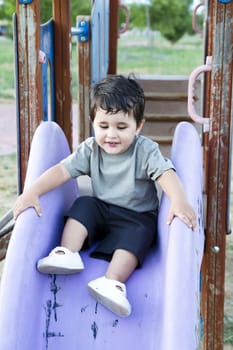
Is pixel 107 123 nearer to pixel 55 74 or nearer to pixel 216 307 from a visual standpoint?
pixel 216 307

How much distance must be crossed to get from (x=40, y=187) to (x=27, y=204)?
0.09 meters

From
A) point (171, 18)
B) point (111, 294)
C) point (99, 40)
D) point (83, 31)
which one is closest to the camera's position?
point (111, 294)

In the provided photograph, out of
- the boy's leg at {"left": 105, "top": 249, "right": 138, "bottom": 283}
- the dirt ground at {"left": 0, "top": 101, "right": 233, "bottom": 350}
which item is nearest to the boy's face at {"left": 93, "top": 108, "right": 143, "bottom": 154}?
the boy's leg at {"left": 105, "top": 249, "right": 138, "bottom": 283}

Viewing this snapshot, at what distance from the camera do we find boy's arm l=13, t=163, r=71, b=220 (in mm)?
2193

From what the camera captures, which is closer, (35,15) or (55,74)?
(35,15)

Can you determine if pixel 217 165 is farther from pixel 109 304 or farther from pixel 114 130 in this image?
pixel 109 304

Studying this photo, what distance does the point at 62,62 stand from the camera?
3.47 m

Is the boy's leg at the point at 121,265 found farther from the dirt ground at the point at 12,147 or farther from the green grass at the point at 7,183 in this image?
the green grass at the point at 7,183

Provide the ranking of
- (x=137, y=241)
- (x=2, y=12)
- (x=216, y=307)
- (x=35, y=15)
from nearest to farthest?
1. (x=137, y=241)
2. (x=35, y=15)
3. (x=216, y=307)
4. (x=2, y=12)

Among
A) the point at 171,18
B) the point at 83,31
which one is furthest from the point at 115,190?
the point at 171,18

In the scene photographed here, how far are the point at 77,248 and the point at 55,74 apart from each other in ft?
5.08

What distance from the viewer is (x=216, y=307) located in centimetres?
289

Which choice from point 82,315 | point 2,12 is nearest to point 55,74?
point 82,315

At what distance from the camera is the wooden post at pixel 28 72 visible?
2.59 metres
